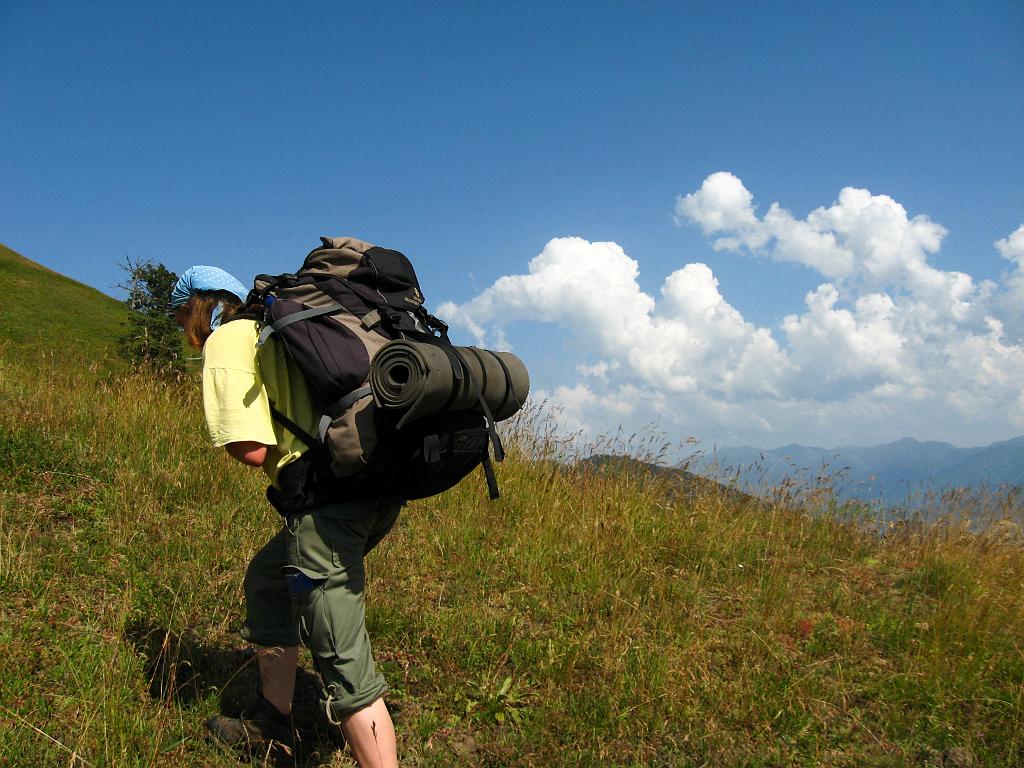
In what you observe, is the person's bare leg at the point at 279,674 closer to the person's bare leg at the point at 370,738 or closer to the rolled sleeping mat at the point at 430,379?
the person's bare leg at the point at 370,738

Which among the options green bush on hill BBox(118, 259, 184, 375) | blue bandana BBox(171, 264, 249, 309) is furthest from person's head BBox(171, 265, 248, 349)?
green bush on hill BBox(118, 259, 184, 375)

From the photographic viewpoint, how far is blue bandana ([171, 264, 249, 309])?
8.02 feet

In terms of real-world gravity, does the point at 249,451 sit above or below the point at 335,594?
above

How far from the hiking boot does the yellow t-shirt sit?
121cm

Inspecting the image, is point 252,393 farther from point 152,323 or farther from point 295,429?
point 152,323

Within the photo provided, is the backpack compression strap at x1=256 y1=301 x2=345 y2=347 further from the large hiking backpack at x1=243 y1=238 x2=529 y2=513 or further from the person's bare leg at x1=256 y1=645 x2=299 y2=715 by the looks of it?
the person's bare leg at x1=256 y1=645 x2=299 y2=715

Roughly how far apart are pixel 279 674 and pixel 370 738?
29.9 inches

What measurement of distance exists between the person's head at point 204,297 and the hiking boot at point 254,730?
159 cm

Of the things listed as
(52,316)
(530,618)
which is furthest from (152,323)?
(530,618)

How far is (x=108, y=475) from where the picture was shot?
4.70 meters

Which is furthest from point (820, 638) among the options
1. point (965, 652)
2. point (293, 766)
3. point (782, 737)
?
point (293, 766)

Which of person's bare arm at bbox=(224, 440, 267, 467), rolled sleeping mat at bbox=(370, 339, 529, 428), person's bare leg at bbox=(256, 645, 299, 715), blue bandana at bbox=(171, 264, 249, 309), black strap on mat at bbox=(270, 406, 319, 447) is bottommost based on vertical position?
person's bare leg at bbox=(256, 645, 299, 715)

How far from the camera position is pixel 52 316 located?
12.6 meters

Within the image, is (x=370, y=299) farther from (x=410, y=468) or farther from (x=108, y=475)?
(x=108, y=475)
